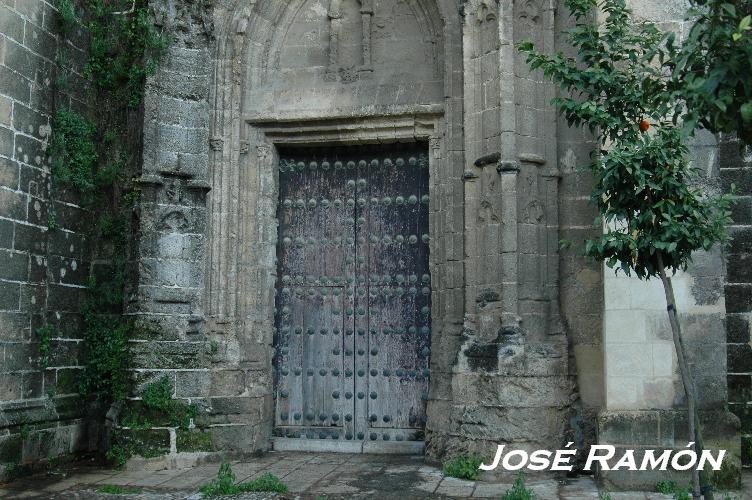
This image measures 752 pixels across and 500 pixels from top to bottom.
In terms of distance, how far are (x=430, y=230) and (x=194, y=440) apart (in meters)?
2.96

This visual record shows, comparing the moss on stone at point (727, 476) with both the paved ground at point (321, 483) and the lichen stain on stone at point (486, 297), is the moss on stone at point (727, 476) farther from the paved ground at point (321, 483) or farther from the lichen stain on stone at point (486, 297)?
the lichen stain on stone at point (486, 297)

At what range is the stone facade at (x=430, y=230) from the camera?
6695 millimetres

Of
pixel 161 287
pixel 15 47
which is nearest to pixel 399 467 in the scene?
pixel 161 287

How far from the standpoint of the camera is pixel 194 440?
7.71m

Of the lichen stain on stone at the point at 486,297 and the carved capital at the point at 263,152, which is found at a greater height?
the carved capital at the point at 263,152

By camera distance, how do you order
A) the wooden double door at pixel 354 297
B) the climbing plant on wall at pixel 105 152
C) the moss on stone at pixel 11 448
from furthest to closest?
the wooden double door at pixel 354 297 < the climbing plant on wall at pixel 105 152 < the moss on stone at pixel 11 448

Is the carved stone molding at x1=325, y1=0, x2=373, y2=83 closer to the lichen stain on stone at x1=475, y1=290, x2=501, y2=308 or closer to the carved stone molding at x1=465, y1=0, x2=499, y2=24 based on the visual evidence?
the carved stone molding at x1=465, y1=0, x2=499, y2=24

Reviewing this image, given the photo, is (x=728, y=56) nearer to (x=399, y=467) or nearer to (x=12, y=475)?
(x=399, y=467)

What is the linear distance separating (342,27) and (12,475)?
Answer: 17.2 feet

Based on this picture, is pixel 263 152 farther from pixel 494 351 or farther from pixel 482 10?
pixel 494 351

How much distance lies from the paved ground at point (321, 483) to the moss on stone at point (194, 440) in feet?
0.66

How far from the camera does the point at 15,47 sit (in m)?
7.34

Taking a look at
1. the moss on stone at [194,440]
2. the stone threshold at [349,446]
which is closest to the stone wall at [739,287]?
the stone threshold at [349,446]

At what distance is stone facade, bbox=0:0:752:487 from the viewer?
→ 22.0 ft
